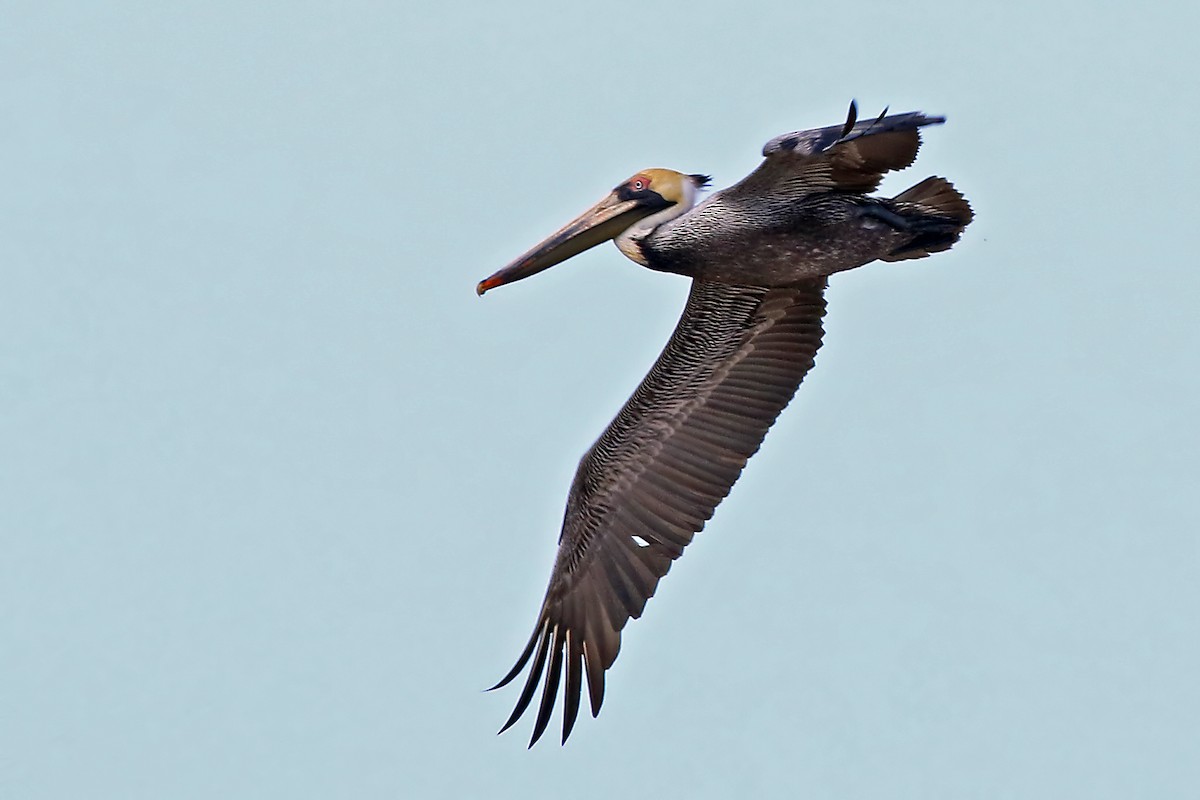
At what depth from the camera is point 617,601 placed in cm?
1062

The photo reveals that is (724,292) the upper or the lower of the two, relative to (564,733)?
upper

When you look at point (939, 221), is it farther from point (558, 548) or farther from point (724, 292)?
point (558, 548)

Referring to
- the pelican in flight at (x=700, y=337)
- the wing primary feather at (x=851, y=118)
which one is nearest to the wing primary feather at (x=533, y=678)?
the pelican in flight at (x=700, y=337)

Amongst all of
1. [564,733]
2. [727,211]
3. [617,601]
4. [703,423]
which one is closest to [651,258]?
[727,211]

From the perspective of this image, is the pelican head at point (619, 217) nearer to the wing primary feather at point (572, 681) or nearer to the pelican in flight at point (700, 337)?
the pelican in flight at point (700, 337)

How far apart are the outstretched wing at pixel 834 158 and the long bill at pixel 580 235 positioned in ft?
Result: 2.21

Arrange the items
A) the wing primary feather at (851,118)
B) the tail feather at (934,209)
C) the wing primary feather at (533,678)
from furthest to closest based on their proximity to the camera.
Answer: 1. the wing primary feather at (533,678)
2. the tail feather at (934,209)
3. the wing primary feather at (851,118)

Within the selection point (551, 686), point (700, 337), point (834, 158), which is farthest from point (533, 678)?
point (834, 158)

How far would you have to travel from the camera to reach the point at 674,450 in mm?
11047

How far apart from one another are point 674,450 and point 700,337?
2.24 ft

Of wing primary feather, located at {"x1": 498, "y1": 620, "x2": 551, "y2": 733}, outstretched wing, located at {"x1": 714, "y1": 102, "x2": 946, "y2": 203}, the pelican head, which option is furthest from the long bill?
wing primary feather, located at {"x1": 498, "y1": 620, "x2": 551, "y2": 733}

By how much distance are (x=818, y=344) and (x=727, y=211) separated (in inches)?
51.8

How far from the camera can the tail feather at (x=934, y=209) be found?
32.4ft

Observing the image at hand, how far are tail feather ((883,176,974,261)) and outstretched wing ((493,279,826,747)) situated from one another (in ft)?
3.46
